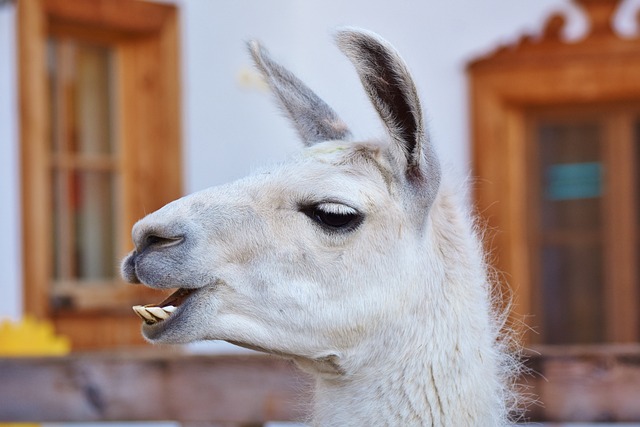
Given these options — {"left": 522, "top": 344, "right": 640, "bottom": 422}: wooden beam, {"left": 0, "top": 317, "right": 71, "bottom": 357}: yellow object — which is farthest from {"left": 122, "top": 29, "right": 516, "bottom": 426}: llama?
{"left": 0, "top": 317, "right": 71, "bottom": 357}: yellow object

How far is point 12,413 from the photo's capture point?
375 cm

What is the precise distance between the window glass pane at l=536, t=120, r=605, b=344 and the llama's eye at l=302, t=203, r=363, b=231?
4605 millimetres

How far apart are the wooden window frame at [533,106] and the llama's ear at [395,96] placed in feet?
13.1

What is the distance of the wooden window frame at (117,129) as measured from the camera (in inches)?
213

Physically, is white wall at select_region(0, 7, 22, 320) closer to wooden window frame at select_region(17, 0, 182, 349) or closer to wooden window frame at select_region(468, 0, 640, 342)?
wooden window frame at select_region(17, 0, 182, 349)

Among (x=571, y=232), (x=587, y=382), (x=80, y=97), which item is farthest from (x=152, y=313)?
(x=571, y=232)

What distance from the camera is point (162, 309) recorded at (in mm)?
2383

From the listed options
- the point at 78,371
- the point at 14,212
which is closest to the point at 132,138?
the point at 14,212

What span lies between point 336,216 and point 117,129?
388 centimetres

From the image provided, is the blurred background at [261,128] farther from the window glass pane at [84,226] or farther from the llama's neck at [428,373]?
the llama's neck at [428,373]

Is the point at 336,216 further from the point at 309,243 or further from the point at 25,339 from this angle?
the point at 25,339

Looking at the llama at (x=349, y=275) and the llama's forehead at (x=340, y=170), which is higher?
the llama's forehead at (x=340, y=170)

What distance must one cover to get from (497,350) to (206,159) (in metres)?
3.71

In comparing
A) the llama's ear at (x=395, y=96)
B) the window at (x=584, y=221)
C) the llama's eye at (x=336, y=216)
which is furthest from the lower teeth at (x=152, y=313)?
the window at (x=584, y=221)
